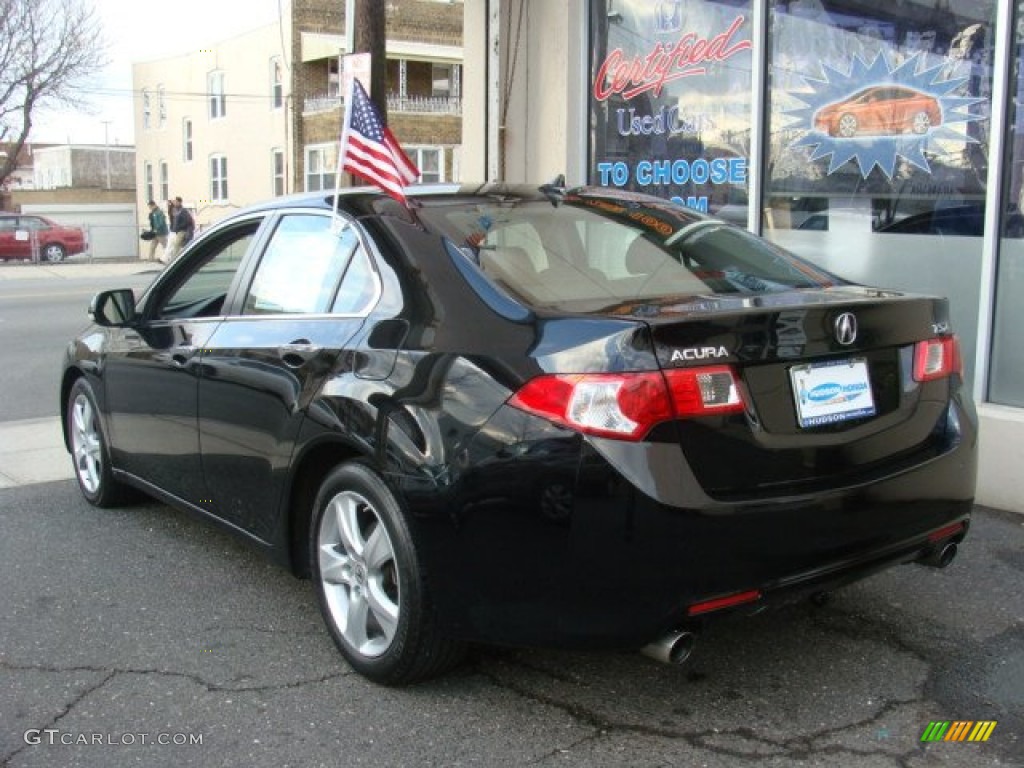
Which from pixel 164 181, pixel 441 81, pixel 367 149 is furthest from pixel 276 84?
pixel 367 149

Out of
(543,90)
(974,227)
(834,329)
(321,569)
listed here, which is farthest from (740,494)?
(543,90)

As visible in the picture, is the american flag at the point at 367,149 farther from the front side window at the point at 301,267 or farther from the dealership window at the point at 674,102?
the dealership window at the point at 674,102

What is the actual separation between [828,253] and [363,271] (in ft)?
13.1

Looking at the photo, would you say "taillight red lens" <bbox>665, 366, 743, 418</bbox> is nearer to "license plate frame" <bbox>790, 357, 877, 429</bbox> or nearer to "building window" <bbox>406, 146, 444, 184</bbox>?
"license plate frame" <bbox>790, 357, 877, 429</bbox>

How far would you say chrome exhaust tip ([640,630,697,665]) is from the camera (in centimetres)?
293

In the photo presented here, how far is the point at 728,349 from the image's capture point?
2.93 metres

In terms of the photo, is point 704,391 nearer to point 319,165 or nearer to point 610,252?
→ point 610,252

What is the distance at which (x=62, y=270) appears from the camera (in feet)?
92.5

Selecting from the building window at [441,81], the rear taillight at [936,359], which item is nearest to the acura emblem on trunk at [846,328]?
the rear taillight at [936,359]

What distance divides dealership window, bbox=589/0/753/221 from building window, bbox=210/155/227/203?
3197 centimetres

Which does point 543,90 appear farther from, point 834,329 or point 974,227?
point 834,329

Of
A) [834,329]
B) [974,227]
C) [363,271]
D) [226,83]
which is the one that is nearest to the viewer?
[834,329]

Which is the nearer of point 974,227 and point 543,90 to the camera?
point 974,227

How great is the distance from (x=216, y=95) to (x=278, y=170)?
5.32 meters
